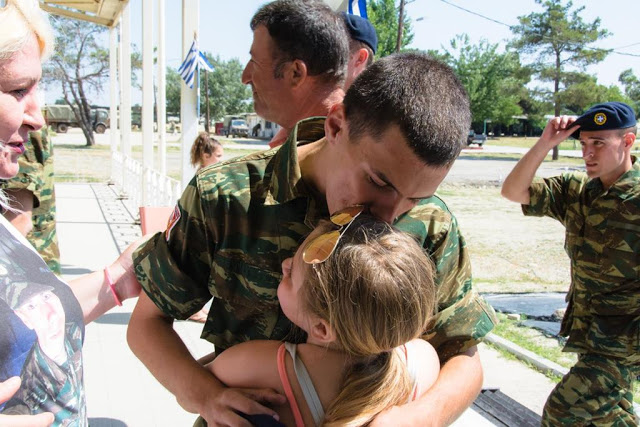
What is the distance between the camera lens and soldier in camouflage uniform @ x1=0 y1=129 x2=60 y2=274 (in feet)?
11.4

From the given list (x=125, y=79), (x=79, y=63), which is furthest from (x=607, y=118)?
(x=79, y=63)

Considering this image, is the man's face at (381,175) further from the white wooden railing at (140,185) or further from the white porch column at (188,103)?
the white porch column at (188,103)

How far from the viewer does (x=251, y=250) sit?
5.10 feet

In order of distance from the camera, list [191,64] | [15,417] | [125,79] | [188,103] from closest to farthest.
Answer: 1. [15,417]
2. [191,64]
3. [188,103]
4. [125,79]

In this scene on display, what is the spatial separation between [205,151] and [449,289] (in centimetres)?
554

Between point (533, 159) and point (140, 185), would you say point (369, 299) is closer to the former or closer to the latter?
point (533, 159)

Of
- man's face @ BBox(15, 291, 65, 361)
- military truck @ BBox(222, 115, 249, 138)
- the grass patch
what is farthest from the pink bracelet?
military truck @ BBox(222, 115, 249, 138)

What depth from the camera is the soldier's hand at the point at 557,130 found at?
4113 millimetres

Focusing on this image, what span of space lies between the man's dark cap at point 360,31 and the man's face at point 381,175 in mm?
1089

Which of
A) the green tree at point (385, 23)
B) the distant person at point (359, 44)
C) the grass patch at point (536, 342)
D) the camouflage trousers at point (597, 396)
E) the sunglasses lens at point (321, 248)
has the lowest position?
the grass patch at point (536, 342)

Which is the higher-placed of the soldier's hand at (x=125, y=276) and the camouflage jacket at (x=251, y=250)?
the camouflage jacket at (x=251, y=250)

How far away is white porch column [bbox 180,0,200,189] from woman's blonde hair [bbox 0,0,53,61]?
240 inches

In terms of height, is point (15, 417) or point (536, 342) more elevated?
point (15, 417)

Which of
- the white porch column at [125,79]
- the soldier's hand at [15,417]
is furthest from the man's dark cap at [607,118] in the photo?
the white porch column at [125,79]
